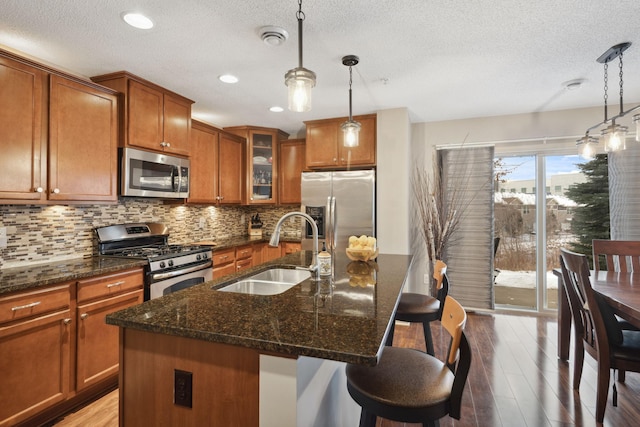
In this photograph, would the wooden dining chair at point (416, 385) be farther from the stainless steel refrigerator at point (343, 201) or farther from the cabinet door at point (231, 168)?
the cabinet door at point (231, 168)

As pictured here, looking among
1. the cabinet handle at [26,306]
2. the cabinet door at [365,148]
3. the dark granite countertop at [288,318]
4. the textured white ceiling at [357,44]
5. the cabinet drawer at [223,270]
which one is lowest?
the cabinet drawer at [223,270]

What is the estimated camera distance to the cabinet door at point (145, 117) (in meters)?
2.68

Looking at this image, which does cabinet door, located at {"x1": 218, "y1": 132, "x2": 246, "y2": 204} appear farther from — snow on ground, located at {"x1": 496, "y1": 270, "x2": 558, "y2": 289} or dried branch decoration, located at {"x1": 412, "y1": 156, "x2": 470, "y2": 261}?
snow on ground, located at {"x1": 496, "y1": 270, "x2": 558, "y2": 289}

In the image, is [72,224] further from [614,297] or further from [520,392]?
[614,297]

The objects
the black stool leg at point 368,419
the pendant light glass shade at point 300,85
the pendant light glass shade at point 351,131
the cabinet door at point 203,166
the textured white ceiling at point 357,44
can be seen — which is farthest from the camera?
the cabinet door at point 203,166

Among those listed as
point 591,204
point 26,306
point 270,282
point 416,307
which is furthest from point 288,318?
point 591,204

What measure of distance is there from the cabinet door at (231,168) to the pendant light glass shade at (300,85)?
2663 mm

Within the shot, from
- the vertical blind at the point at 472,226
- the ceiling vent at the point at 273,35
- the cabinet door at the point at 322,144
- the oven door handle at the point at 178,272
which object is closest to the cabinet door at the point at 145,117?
the oven door handle at the point at 178,272

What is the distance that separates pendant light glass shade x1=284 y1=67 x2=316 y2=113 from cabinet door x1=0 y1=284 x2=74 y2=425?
178 centimetres

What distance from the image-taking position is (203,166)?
12.2ft

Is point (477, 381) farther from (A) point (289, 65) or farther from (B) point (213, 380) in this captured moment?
(A) point (289, 65)

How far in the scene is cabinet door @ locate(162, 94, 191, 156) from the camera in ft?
9.84

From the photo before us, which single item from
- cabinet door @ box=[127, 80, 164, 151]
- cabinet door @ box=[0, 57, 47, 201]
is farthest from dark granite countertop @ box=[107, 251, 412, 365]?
cabinet door @ box=[127, 80, 164, 151]

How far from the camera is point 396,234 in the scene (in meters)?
3.62
